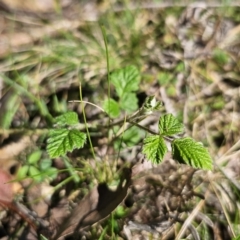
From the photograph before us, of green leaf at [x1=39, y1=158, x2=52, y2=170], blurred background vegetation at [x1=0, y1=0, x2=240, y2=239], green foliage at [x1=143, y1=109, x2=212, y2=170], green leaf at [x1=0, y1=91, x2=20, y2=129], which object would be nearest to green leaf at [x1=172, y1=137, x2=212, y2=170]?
green foliage at [x1=143, y1=109, x2=212, y2=170]

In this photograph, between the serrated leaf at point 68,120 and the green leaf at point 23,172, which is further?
the green leaf at point 23,172

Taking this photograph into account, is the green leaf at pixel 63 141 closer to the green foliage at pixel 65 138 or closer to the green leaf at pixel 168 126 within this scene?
the green foliage at pixel 65 138

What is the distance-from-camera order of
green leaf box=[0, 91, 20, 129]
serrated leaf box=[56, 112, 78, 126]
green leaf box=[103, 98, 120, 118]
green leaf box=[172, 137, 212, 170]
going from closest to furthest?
green leaf box=[172, 137, 212, 170]
serrated leaf box=[56, 112, 78, 126]
green leaf box=[103, 98, 120, 118]
green leaf box=[0, 91, 20, 129]

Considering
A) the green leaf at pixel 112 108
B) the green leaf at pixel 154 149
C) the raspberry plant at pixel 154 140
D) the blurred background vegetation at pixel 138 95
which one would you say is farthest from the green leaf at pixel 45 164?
the green leaf at pixel 154 149

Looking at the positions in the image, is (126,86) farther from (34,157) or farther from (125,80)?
(34,157)

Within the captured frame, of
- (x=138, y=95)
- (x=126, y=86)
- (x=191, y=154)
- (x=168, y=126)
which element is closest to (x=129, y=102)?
(x=126, y=86)

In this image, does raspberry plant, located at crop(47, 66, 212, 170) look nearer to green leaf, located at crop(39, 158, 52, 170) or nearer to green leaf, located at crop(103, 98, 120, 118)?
A: green leaf, located at crop(103, 98, 120, 118)
